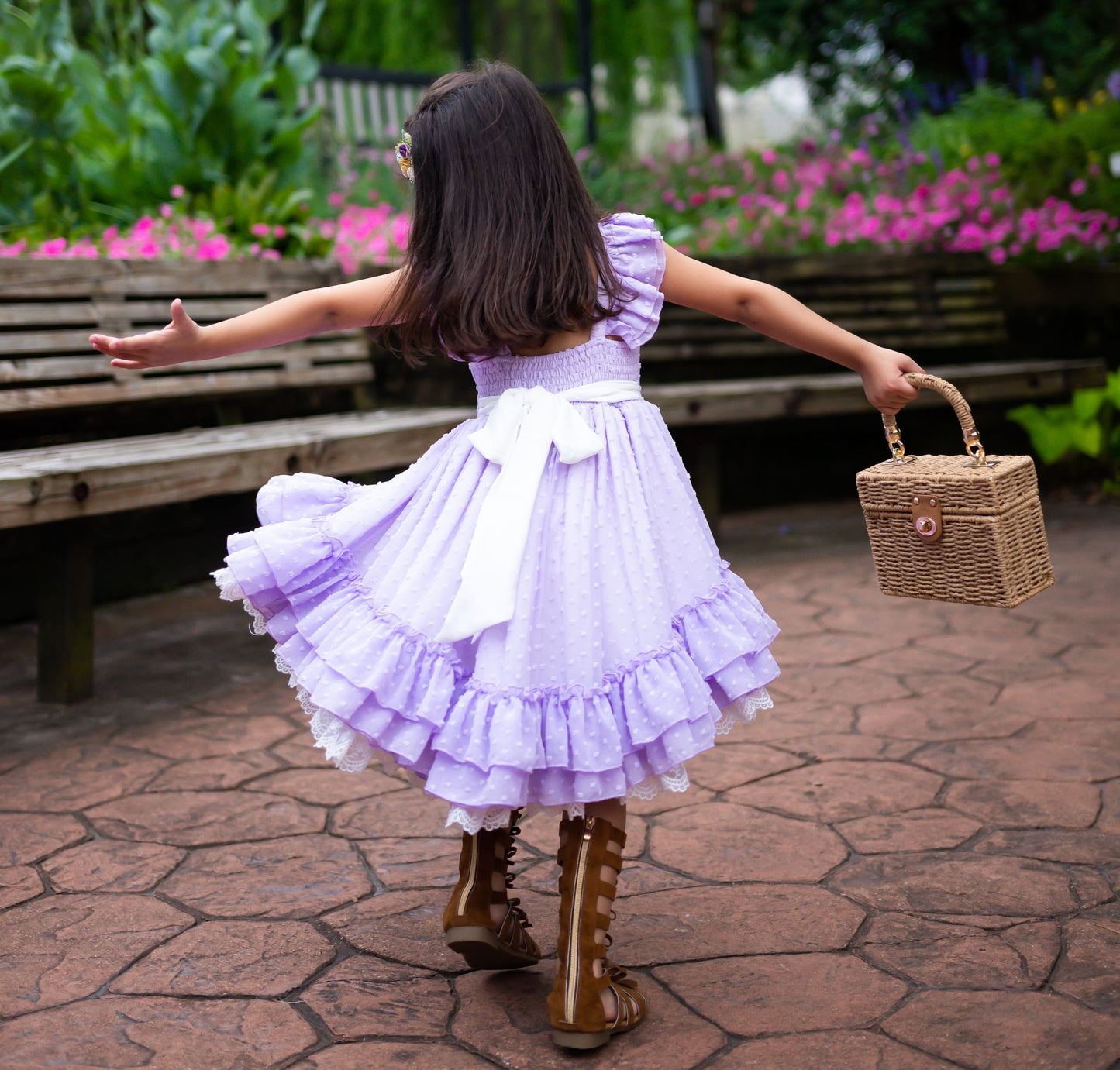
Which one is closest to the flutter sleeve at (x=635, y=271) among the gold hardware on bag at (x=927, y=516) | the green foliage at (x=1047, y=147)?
the gold hardware on bag at (x=927, y=516)

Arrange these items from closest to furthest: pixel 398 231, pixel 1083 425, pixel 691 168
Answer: pixel 398 231, pixel 1083 425, pixel 691 168

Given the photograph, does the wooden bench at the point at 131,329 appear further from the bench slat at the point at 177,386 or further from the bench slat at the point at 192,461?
the bench slat at the point at 192,461

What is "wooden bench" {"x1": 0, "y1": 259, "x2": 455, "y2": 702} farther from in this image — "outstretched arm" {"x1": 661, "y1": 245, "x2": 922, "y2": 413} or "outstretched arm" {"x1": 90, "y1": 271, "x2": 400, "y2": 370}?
"outstretched arm" {"x1": 661, "y1": 245, "x2": 922, "y2": 413}

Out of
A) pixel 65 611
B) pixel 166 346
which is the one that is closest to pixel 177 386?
pixel 65 611

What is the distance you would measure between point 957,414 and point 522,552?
0.86 meters

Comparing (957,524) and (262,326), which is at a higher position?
(262,326)

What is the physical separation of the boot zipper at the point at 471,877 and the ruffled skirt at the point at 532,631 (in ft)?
0.48

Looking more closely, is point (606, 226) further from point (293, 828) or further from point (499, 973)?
point (293, 828)

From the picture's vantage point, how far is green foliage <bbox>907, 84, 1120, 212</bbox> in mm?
7035

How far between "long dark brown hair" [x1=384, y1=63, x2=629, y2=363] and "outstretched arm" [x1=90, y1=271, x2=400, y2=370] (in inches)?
2.9

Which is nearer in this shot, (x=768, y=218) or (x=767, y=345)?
(x=767, y=345)

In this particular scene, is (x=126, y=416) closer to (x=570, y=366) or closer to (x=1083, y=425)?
(x=570, y=366)

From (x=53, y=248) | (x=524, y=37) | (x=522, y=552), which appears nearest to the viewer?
(x=522, y=552)

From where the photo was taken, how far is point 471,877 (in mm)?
2094
